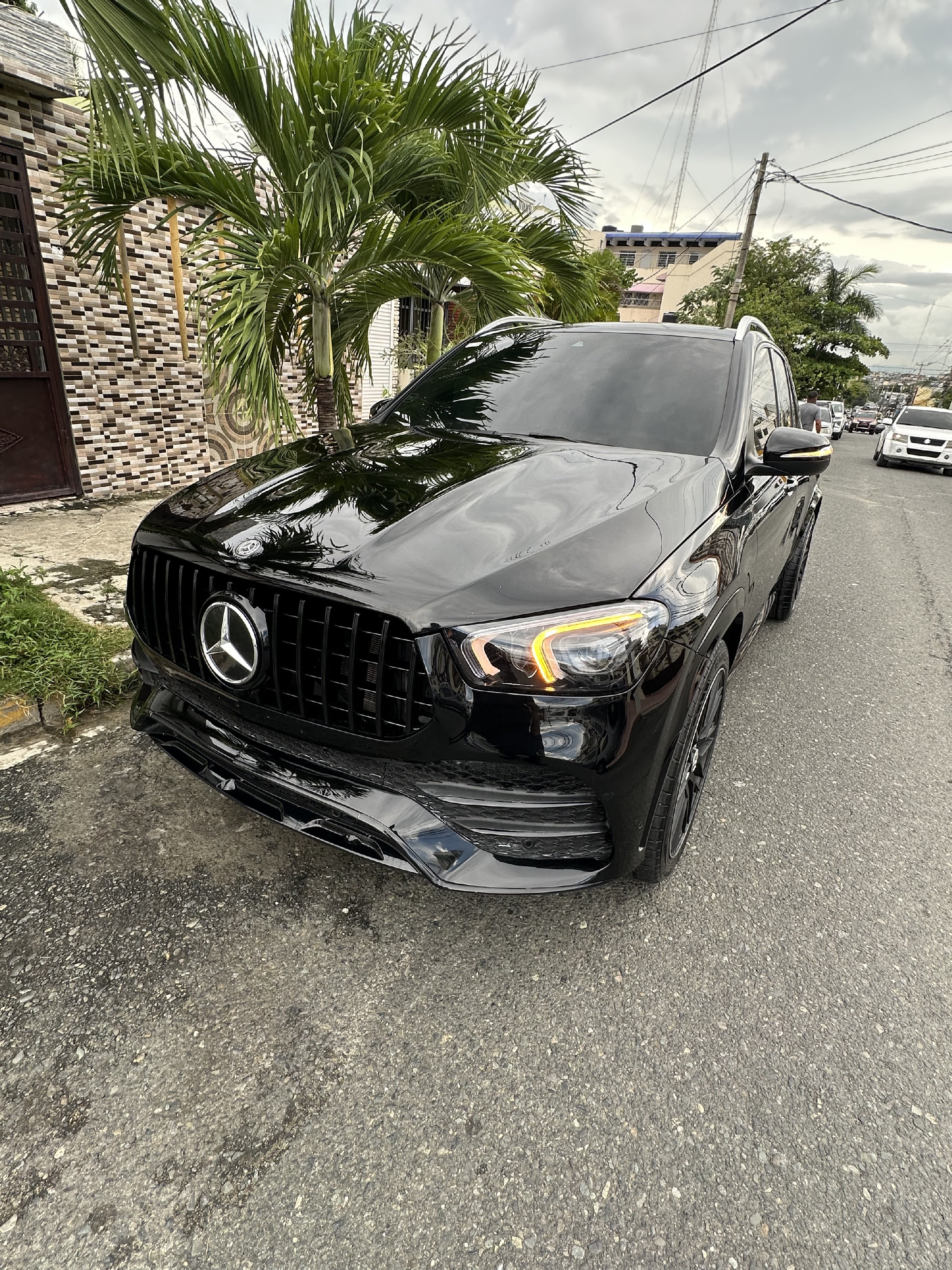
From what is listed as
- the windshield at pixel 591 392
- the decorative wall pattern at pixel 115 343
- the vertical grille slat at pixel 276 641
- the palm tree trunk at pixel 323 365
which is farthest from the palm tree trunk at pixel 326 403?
the vertical grille slat at pixel 276 641

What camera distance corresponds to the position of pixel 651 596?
172 centimetres

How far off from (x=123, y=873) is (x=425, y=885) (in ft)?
3.08

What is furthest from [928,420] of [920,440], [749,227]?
[749,227]

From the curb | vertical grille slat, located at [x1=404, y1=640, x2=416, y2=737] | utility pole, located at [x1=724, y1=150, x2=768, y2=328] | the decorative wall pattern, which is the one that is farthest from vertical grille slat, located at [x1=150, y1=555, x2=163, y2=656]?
utility pole, located at [x1=724, y1=150, x2=768, y2=328]

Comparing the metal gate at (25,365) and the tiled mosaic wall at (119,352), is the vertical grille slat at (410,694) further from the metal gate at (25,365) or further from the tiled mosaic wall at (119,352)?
the tiled mosaic wall at (119,352)

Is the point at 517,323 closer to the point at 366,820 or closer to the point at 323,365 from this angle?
the point at 323,365

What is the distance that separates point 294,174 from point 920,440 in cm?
1790

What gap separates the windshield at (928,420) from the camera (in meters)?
17.6

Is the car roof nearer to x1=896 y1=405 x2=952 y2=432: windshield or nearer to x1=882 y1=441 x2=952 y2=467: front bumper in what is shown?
x1=882 y1=441 x2=952 y2=467: front bumper

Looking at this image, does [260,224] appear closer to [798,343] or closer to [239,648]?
[239,648]

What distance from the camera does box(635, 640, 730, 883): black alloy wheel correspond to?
1965mm

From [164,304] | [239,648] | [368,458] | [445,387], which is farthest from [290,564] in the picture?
[164,304]

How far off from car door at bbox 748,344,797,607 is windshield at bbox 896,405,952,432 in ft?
55.4

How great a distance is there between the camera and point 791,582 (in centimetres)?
479
